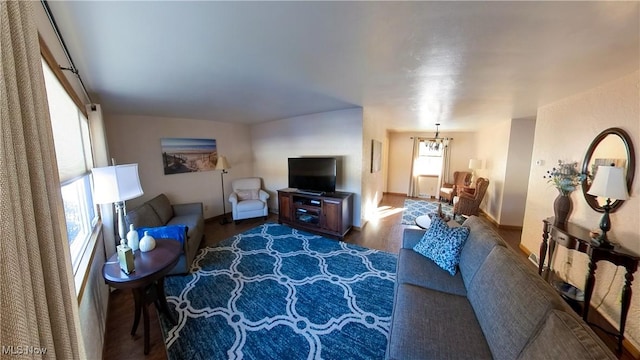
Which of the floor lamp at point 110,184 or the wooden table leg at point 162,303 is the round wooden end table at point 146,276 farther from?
the floor lamp at point 110,184

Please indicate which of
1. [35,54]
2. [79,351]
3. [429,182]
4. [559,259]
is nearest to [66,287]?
[79,351]

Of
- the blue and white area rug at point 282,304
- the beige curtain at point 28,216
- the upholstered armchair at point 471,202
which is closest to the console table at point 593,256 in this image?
the blue and white area rug at point 282,304

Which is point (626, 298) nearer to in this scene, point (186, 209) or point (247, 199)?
point (247, 199)

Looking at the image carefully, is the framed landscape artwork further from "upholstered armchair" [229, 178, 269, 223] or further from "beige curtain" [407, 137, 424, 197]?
"beige curtain" [407, 137, 424, 197]

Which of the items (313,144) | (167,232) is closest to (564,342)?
(167,232)

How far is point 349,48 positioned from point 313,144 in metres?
2.69

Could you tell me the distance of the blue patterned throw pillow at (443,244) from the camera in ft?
6.23

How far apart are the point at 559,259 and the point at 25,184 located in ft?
14.2

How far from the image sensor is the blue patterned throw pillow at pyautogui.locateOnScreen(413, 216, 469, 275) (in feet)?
6.23

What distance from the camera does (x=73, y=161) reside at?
1870mm

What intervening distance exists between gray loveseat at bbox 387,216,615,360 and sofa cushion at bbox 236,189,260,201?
12.1ft

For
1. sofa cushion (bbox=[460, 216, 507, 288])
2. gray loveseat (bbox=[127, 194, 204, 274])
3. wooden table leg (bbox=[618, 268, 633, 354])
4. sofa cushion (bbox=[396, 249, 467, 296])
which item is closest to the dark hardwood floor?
wooden table leg (bbox=[618, 268, 633, 354])

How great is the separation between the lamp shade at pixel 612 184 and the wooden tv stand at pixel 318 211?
266 centimetres

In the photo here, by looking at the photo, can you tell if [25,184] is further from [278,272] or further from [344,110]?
[344,110]
